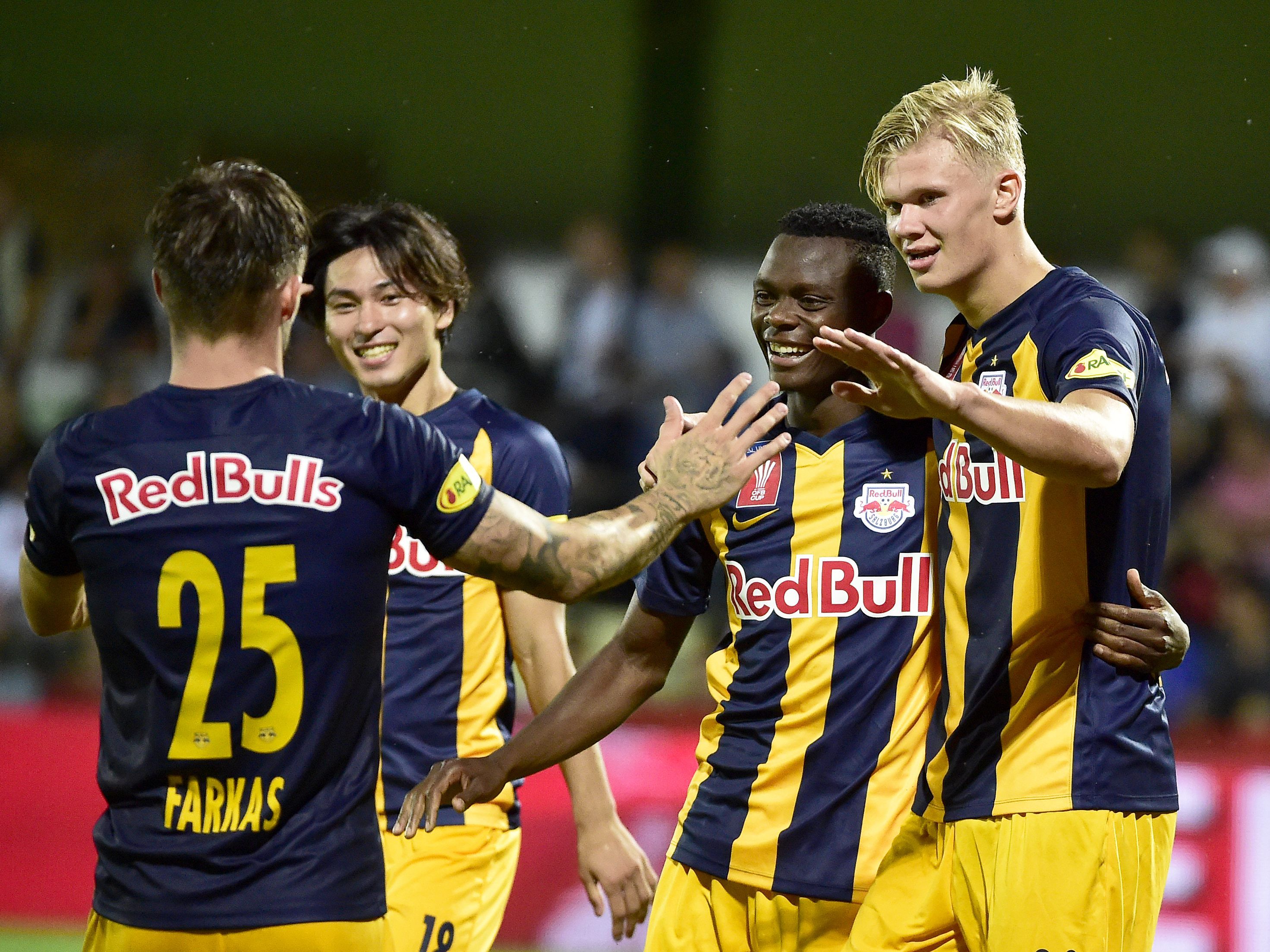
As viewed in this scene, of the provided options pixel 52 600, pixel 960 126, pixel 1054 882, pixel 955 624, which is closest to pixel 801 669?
pixel 955 624

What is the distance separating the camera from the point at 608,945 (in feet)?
19.4

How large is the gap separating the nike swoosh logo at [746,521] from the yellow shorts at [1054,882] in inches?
29.4

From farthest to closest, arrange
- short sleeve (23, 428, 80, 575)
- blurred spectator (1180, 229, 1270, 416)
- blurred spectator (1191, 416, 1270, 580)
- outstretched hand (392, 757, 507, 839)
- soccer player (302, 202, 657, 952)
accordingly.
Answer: blurred spectator (1180, 229, 1270, 416), blurred spectator (1191, 416, 1270, 580), soccer player (302, 202, 657, 952), outstretched hand (392, 757, 507, 839), short sleeve (23, 428, 80, 575)

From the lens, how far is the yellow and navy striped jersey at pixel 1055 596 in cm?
262

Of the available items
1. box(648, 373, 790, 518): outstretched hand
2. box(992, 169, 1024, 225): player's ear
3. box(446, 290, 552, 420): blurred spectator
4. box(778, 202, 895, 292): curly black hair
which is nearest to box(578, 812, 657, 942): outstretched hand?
box(648, 373, 790, 518): outstretched hand

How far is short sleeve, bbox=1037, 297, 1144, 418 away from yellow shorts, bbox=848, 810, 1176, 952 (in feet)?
2.48

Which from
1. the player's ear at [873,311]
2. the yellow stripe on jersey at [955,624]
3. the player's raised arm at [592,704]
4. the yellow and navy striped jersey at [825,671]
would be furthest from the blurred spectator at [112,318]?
the yellow stripe on jersey at [955,624]

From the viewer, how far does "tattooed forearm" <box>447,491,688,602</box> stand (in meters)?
2.56

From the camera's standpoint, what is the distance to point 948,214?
2854 millimetres

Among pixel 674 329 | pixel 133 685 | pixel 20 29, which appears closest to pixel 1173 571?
pixel 674 329

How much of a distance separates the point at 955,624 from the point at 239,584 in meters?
1.34

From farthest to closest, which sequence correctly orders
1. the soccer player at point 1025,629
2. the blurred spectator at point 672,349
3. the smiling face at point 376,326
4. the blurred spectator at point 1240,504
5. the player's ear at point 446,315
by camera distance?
the blurred spectator at point 672,349, the blurred spectator at point 1240,504, the player's ear at point 446,315, the smiling face at point 376,326, the soccer player at point 1025,629

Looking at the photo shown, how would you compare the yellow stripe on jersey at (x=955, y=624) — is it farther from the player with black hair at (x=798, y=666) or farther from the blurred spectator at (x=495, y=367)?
the blurred spectator at (x=495, y=367)

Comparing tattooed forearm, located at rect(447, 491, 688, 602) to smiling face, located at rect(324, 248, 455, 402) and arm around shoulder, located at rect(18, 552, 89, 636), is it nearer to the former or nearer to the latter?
arm around shoulder, located at rect(18, 552, 89, 636)
